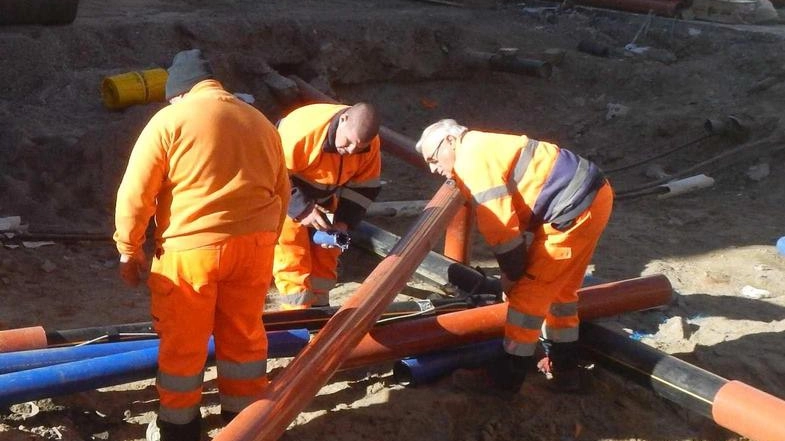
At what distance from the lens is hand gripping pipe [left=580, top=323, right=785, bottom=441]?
479 centimetres

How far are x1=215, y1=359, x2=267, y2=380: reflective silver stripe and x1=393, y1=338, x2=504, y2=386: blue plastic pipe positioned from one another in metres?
A: 1.21

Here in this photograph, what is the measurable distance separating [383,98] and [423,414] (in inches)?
285

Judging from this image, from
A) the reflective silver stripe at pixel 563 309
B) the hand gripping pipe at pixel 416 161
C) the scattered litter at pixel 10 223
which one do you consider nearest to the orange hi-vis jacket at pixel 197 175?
the reflective silver stripe at pixel 563 309

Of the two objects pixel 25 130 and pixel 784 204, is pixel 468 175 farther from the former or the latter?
pixel 784 204

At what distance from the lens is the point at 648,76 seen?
12594 millimetres

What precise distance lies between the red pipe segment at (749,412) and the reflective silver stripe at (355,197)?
2.33 m

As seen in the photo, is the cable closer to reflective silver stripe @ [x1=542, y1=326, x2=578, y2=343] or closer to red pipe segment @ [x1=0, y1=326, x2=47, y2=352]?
reflective silver stripe @ [x1=542, y1=326, x2=578, y2=343]

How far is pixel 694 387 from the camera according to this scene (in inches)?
206

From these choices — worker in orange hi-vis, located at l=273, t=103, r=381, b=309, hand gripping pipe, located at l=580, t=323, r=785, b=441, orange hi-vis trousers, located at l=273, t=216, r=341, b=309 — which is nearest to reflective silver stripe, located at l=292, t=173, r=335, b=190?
worker in orange hi-vis, located at l=273, t=103, r=381, b=309

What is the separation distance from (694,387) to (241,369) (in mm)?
2520

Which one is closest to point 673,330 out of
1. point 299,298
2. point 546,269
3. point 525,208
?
point 546,269

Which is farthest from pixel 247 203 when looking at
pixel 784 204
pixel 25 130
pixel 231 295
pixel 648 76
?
pixel 648 76

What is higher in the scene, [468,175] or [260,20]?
[468,175]

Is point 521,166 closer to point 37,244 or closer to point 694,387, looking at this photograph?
point 694,387
